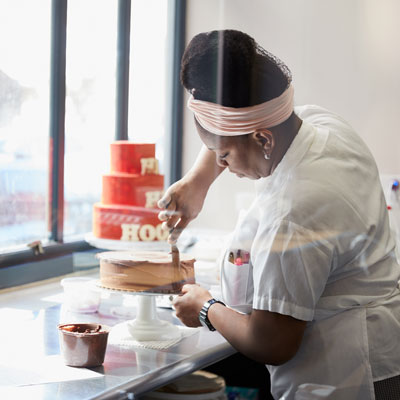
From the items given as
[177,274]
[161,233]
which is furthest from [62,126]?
[177,274]

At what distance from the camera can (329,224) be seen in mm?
797

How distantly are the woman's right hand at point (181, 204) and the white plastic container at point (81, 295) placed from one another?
195 millimetres

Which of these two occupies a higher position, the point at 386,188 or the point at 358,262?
the point at 386,188

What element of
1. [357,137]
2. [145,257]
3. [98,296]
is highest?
[357,137]

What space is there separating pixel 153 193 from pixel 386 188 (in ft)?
1.96

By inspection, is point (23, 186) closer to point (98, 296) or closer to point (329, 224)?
point (98, 296)

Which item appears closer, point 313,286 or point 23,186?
point 313,286

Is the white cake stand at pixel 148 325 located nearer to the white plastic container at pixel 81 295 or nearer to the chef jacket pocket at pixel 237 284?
the white plastic container at pixel 81 295

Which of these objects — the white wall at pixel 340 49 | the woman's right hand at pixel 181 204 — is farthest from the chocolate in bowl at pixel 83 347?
the white wall at pixel 340 49

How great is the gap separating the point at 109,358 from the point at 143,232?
0.36m

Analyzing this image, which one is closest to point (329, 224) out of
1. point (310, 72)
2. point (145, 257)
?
point (310, 72)

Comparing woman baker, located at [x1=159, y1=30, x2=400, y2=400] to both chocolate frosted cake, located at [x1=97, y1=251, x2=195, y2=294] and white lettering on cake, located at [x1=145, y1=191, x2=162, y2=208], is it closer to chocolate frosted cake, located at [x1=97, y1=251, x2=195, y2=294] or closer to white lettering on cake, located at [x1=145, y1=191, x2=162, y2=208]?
chocolate frosted cake, located at [x1=97, y1=251, x2=195, y2=294]

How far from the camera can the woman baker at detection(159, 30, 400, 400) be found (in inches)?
31.2

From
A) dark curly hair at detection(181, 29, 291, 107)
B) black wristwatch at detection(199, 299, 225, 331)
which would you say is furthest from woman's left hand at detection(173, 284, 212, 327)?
dark curly hair at detection(181, 29, 291, 107)
